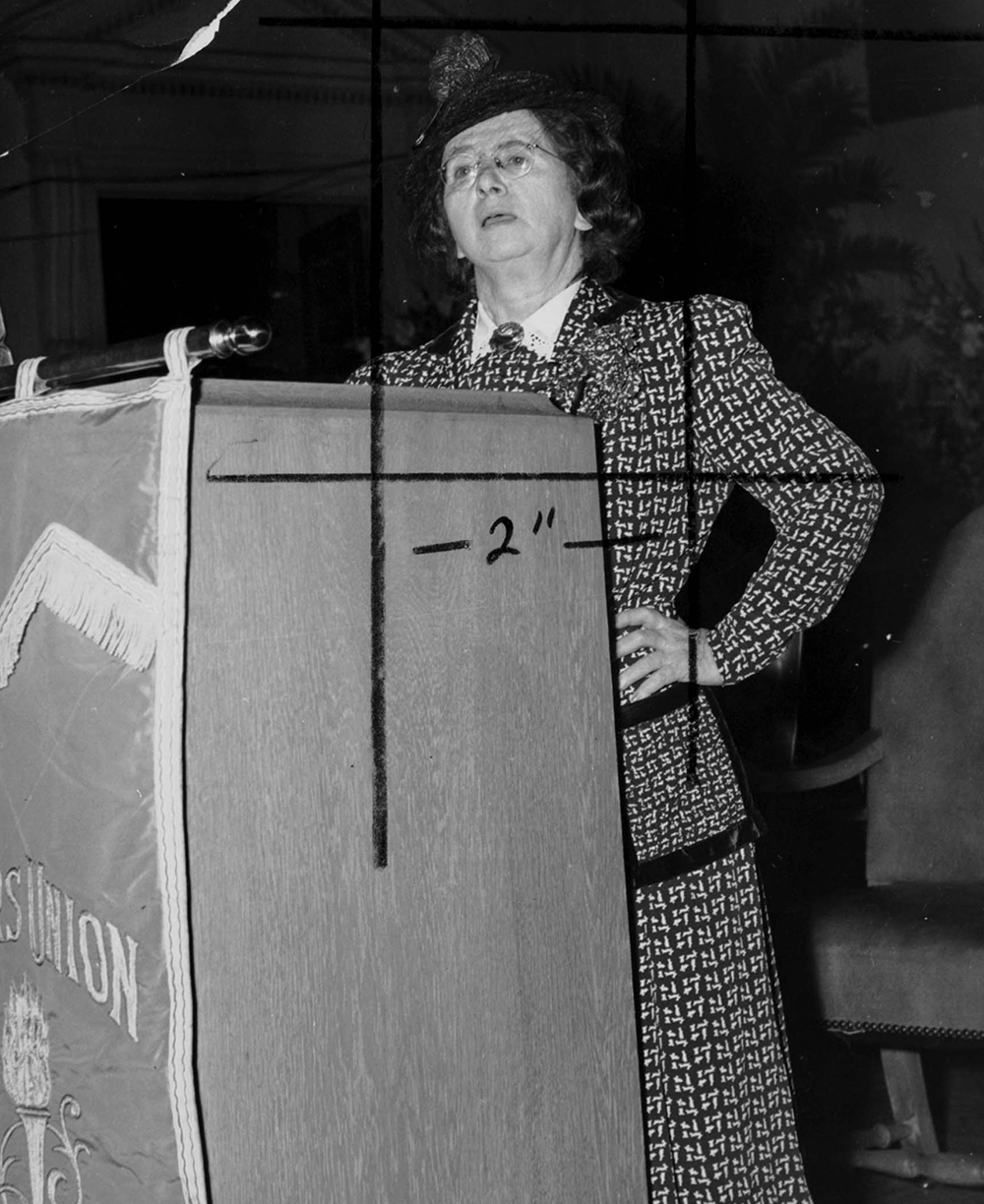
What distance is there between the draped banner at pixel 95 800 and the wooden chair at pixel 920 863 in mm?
1022

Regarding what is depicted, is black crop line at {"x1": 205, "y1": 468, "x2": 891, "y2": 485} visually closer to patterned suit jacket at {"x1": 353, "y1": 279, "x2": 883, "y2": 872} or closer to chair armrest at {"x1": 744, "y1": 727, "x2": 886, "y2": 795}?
patterned suit jacket at {"x1": 353, "y1": 279, "x2": 883, "y2": 872}

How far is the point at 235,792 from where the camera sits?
2.76ft

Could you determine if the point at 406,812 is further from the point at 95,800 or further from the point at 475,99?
the point at 475,99

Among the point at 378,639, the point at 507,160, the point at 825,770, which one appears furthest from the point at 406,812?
the point at 825,770

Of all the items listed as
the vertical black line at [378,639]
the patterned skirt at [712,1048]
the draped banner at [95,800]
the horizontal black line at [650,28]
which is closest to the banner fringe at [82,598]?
the draped banner at [95,800]

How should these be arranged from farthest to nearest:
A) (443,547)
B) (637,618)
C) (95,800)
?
(637,618)
(443,547)
(95,800)

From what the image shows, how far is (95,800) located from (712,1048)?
2.20 ft

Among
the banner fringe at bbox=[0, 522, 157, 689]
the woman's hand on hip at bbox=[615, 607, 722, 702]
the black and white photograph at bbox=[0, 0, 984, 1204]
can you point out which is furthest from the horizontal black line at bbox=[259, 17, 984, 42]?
the banner fringe at bbox=[0, 522, 157, 689]

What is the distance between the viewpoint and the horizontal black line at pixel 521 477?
86 centimetres

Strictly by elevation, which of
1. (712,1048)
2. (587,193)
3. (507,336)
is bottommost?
(712,1048)

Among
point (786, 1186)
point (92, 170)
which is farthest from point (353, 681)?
point (92, 170)

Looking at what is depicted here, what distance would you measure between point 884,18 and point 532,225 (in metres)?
0.50

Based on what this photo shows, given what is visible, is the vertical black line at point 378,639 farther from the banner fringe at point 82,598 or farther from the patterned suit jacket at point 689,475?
the patterned suit jacket at point 689,475

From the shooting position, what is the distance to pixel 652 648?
4.16ft
